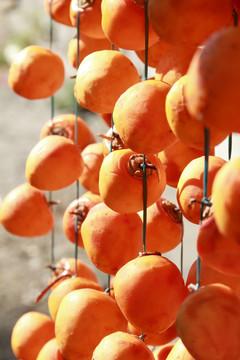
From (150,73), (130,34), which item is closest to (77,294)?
(130,34)

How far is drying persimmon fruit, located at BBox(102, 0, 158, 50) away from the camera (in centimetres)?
64

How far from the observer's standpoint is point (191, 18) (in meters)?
0.51

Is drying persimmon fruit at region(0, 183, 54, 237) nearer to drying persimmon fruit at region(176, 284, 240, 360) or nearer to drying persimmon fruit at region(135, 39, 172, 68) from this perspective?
drying persimmon fruit at region(135, 39, 172, 68)

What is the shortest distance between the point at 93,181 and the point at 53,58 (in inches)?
9.2

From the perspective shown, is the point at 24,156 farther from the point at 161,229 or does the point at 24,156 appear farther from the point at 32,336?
the point at 161,229

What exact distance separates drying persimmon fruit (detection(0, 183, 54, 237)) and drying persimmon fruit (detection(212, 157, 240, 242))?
1.99 feet

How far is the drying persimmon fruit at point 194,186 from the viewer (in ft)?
1.94

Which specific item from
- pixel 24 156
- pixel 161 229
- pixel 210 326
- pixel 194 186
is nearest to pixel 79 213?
pixel 161 229

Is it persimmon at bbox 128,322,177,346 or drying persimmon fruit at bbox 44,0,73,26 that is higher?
drying persimmon fruit at bbox 44,0,73,26

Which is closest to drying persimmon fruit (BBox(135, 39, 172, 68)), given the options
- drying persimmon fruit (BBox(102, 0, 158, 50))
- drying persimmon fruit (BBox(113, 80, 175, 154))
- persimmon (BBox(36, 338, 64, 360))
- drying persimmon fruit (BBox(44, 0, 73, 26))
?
drying persimmon fruit (BBox(102, 0, 158, 50))

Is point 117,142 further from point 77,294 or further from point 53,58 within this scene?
point 53,58

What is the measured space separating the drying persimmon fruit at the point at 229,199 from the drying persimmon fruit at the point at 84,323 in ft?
1.05

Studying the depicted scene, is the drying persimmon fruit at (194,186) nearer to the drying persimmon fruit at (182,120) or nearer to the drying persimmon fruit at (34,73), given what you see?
the drying persimmon fruit at (182,120)

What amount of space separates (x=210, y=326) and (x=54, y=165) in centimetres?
41
